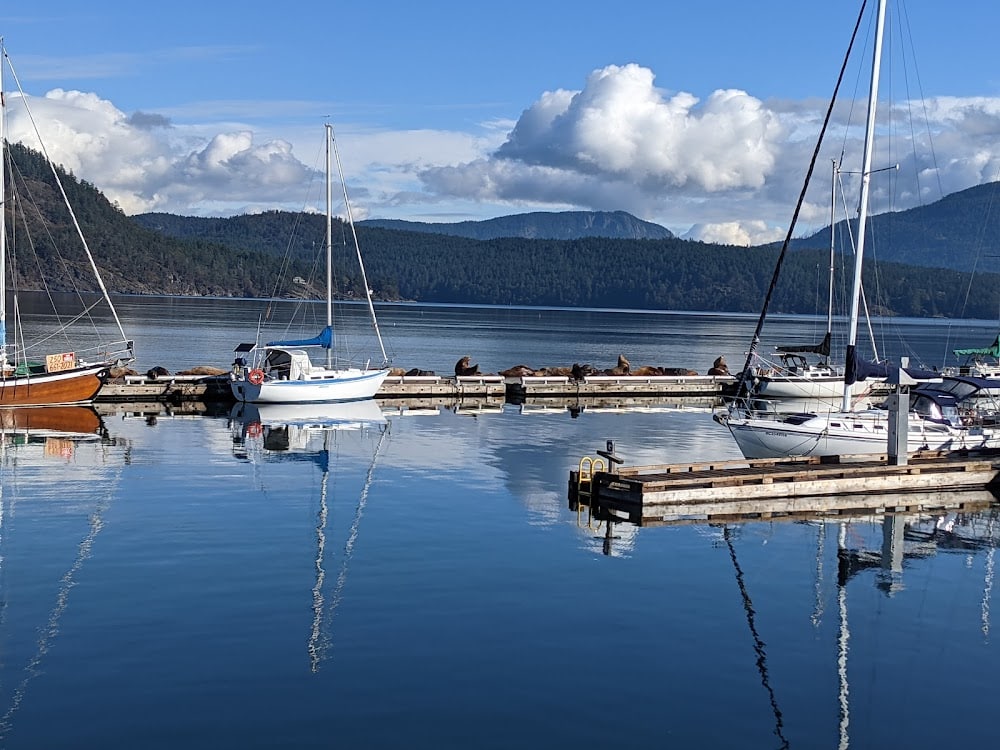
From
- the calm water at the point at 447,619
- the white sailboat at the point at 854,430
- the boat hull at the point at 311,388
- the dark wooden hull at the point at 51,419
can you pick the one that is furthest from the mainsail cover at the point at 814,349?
the dark wooden hull at the point at 51,419

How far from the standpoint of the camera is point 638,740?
1300 cm

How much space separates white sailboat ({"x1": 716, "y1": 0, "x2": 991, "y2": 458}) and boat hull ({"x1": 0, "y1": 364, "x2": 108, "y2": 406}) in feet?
80.5

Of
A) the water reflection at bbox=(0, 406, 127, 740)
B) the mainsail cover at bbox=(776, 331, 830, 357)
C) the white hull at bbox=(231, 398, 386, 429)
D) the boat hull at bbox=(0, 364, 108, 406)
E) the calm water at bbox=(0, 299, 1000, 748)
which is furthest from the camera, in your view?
the mainsail cover at bbox=(776, 331, 830, 357)

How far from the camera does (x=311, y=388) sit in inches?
1859

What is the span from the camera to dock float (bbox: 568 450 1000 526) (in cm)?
2584

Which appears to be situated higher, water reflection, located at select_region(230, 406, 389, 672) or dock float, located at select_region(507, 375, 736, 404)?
dock float, located at select_region(507, 375, 736, 404)

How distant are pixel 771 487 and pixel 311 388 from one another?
24.5 meters

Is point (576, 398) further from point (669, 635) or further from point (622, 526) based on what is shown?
point (669, 635)

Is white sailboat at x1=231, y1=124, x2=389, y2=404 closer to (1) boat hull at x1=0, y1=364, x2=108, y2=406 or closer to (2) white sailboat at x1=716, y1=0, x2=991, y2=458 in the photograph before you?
(1) boat hull at x1=0, y1=364, x2=108, y2=406

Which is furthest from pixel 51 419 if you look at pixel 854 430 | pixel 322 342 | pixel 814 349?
pixel 814 349

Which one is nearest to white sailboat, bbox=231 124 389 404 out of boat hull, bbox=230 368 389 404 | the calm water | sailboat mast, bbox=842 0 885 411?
boat hull, bbox=230 368 389 404

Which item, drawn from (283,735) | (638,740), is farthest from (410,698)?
(638,740)

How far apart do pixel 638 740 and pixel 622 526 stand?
458 inches

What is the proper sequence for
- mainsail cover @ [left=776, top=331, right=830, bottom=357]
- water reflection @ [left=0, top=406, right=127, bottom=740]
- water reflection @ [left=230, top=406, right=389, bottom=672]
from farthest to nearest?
1. mainsail cover @ [left=776, top=331, right=830, bottom=357]
2. water reflection @ [left=230, top=406, right=389, bottom=672]
3. water reflection @ [left=0, top=406, right=127, bottom=740]
